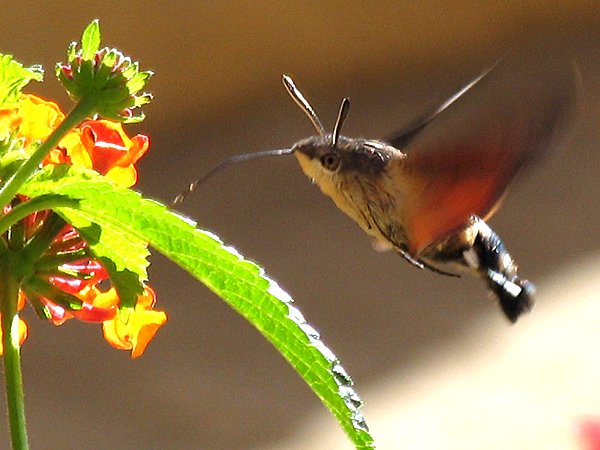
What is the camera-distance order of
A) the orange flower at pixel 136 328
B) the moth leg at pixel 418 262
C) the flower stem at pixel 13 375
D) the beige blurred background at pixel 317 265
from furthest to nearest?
the beige blurred background at pixel 317 265
the moth leg at pixel 418 262
the orange flower at pixel 136 328
the flower stem at pixel 13 375

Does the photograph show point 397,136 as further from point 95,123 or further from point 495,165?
point 95,123

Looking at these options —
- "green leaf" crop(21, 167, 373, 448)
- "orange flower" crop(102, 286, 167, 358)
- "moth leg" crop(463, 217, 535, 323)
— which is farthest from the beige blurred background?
"green leaf" crop(21, 167, 373, 448)

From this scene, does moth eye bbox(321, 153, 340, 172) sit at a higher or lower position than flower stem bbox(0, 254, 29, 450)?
higher

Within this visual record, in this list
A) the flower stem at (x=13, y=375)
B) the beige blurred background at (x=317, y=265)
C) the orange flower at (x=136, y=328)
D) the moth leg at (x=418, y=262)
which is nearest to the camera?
the flower stem at (x=13, y=375)

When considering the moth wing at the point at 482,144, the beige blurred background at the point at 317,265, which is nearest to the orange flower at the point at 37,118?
the moth wing at the point at 482,144

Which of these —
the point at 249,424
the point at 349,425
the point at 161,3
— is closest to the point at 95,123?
the point at 349,425

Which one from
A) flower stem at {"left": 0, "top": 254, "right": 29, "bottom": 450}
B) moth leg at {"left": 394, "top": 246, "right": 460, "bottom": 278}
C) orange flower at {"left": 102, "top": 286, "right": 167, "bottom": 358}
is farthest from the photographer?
moth leg at {"left": 394, "top": 246, "right": 460, "bottom": 278}

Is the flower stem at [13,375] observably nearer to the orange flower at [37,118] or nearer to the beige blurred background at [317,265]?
the orange flower at [37,118]

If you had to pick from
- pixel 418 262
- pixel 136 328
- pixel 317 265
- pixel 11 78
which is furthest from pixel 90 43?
pixel 317 265

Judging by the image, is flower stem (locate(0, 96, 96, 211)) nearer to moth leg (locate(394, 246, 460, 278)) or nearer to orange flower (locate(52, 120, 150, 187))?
orange flower (locate(52, 120, 150, 187))
